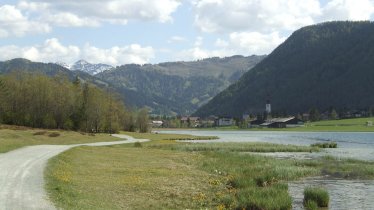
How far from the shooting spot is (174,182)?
36719 millimetres

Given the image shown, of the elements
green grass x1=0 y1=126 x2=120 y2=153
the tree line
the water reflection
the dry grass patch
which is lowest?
the water reflection

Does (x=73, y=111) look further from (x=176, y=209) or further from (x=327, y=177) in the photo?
(x=176, y=209)

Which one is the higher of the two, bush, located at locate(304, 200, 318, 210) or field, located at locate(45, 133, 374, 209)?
field, located at locate(45, 133, 374, 209)

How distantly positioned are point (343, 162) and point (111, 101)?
12006cm

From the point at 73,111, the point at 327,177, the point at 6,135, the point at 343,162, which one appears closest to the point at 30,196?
the point at 327,177

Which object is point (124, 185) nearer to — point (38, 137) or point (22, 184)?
point (22, 184)

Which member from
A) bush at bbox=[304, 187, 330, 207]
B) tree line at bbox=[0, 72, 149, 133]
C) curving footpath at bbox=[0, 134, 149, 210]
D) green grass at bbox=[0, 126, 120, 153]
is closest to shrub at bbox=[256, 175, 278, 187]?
bush at bbox=[304, 187, 330, 207]

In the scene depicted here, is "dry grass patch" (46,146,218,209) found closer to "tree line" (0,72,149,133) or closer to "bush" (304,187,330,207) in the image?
"bush" (304,187,330,207)

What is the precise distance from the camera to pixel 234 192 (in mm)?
32469

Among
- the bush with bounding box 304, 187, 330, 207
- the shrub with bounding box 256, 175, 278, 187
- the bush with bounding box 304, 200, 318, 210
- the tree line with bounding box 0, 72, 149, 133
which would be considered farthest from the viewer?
the tree line with bounding box 0, 72, 149, 133

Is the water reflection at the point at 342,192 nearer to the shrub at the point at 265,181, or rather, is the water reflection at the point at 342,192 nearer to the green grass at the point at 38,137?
the shrub at the point at 265,181

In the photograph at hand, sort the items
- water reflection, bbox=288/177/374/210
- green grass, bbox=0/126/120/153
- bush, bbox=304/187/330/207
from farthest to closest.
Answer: green grass, bbox=0/126/120/153
water reflection, bbox=288/177/374/210
bush, bbox=304/187/330/207

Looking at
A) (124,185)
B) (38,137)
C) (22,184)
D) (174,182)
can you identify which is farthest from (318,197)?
(38,137)

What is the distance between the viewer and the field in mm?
28125
